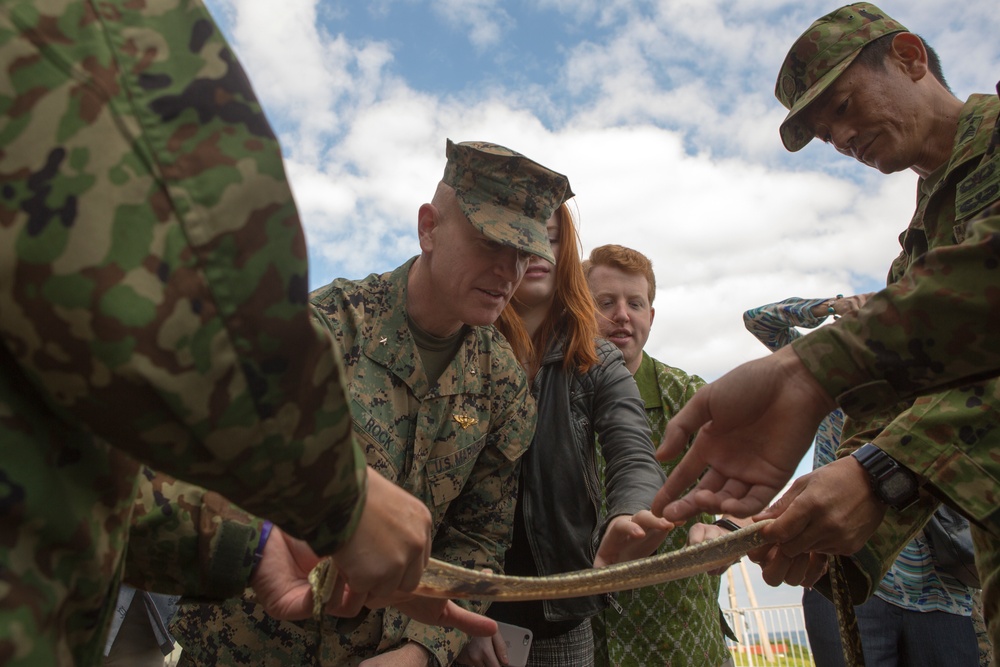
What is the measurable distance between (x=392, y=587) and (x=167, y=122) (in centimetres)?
79

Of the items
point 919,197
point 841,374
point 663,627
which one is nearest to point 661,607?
point 663,627

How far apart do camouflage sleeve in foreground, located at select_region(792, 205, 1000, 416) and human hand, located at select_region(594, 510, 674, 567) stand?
0.71 meters

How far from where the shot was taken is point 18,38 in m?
0.89

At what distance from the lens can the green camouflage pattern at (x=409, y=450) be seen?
253 cm

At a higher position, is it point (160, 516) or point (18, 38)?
point (18, 38)

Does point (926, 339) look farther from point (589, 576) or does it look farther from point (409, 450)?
point (409, 450)

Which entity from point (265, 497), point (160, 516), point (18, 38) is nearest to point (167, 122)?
point (18, 38)

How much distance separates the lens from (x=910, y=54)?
312cm

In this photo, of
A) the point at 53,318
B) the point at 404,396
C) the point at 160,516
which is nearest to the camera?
the point at 53,318

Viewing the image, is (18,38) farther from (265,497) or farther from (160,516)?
(160,516)

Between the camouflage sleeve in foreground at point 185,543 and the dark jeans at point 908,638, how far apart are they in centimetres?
298

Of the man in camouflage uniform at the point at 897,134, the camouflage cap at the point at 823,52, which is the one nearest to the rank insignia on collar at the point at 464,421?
the man in camouflage uniform at the point at 897,134

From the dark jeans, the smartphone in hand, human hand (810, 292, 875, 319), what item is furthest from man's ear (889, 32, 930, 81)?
the smartphone in hand

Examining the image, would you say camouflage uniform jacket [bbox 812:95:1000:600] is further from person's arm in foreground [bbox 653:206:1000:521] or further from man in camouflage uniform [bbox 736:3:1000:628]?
person's arm in foreground [bbox 653:206:1000:521]
